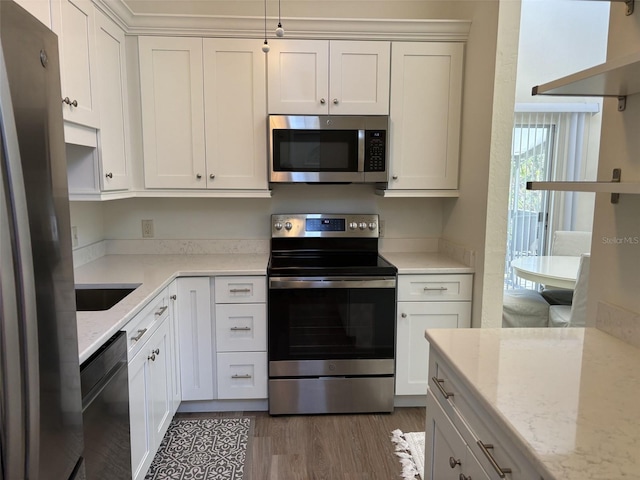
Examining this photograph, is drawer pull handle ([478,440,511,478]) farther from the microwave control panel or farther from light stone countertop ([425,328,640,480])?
the microwave control panel

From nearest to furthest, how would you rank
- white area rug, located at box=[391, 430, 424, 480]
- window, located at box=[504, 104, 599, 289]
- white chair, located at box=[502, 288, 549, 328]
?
white area rug, located at box=[391, 430, 424, 480], white chair, located at box=[502, 288, 549, 328], window, located at box=[504, 104, 599, 289]

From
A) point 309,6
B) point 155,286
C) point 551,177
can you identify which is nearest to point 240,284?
point 155,286

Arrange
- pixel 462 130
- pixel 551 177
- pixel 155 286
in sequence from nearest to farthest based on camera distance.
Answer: pixel 155 286 < pixel 462 130 < pixel 551 177

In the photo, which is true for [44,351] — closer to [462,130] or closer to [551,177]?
[462,130]

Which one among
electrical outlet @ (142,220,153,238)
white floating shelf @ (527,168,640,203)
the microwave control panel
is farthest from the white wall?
electrical outlet @ (142,220,153,238)

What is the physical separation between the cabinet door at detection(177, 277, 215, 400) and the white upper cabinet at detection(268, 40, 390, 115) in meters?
1.16

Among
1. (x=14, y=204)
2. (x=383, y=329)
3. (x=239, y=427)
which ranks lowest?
(x=239, y=427)

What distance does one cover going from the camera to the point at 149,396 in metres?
1.96

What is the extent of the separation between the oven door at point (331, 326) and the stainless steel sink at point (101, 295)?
0.78 metres

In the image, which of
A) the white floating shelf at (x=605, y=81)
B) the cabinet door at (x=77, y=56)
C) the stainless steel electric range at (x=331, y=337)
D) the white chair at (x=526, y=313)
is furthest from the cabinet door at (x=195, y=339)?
the white chair at (x=526, y=313)

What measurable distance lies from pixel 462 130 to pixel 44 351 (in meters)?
2.54

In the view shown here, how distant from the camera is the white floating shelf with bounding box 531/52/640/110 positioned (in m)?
1.08

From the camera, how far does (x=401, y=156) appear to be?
277 centimetres

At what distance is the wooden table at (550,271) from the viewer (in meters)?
2.99
